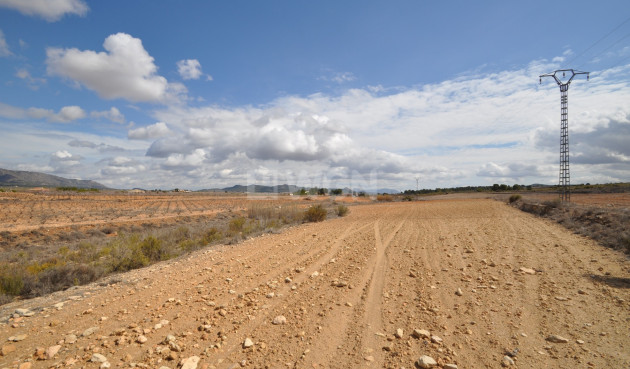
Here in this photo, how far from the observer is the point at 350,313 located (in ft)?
15.0

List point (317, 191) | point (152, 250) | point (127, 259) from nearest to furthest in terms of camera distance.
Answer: point (127, 259) < point (152, 250) < point (317, 191)

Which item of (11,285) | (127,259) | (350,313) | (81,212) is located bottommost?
(81,212)

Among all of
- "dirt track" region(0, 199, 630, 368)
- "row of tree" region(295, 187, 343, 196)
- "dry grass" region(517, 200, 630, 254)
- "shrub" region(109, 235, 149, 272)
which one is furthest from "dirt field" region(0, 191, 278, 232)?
"row of tree" region(295, 187, 343, 196)

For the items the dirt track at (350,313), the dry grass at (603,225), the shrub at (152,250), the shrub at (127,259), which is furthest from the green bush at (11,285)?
the dry grass at (603,225)

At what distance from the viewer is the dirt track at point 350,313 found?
3.49 meters

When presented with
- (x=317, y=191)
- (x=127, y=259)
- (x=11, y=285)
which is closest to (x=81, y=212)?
(x=127, y=259)

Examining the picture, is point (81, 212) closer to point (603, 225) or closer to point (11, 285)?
point (11, 285)

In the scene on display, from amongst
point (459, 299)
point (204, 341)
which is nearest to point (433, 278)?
point (459, 299)

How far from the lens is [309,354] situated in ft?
11.6

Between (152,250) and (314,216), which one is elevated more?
(314,216)

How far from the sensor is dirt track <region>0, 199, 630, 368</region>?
11.5 feet

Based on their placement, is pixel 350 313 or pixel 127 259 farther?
pixel 127 259

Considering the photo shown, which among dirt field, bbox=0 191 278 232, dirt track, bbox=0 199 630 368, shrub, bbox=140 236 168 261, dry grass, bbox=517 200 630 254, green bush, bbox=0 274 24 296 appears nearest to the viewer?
dirt track, bbox=0 199 630 368

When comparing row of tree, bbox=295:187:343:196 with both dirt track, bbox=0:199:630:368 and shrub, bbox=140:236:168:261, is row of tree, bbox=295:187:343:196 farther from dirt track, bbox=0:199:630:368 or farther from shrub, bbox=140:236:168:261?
dirt track, bbox=0:199:630:368
